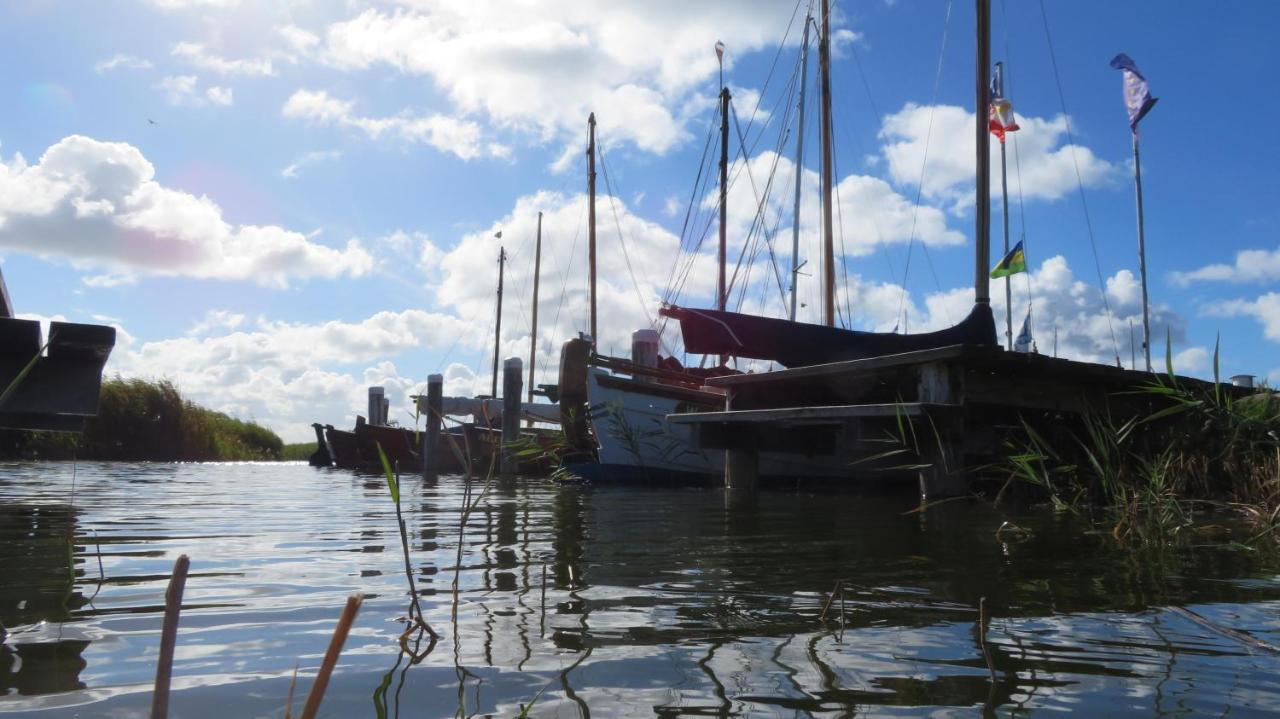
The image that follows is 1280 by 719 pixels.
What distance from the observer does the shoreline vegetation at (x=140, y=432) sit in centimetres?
2436

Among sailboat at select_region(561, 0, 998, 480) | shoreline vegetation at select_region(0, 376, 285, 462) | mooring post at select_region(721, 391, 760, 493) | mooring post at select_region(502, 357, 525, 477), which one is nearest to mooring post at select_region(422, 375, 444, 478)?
mooring post at select_region(502, 357, 525, 477)

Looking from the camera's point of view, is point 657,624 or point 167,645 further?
point 657,624

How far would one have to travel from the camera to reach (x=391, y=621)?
7.33 ft

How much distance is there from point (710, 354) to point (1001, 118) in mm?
13832

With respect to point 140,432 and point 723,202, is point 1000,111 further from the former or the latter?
point 140,432

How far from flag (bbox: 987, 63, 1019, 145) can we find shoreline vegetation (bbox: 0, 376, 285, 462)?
81.0ft

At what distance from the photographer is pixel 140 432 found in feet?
85.8

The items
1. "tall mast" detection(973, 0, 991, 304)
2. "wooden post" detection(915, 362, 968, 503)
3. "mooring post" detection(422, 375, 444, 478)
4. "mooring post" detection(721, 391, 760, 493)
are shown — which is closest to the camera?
"wooden post" detection(915, 362, 968, 503)

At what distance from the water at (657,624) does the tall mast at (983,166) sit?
14.3ft

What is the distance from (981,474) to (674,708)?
790 centimetres

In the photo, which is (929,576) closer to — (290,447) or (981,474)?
(981,474)

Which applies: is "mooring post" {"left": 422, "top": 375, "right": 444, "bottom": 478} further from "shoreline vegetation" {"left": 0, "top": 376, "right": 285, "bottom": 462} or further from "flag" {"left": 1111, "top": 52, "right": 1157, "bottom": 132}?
"flag" {"left": 1111, "top": 52, "right": 1157, "bottom": 132}

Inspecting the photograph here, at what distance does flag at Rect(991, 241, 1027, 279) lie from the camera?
20641mm

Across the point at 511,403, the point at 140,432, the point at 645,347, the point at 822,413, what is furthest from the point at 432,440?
the point at 822,413
